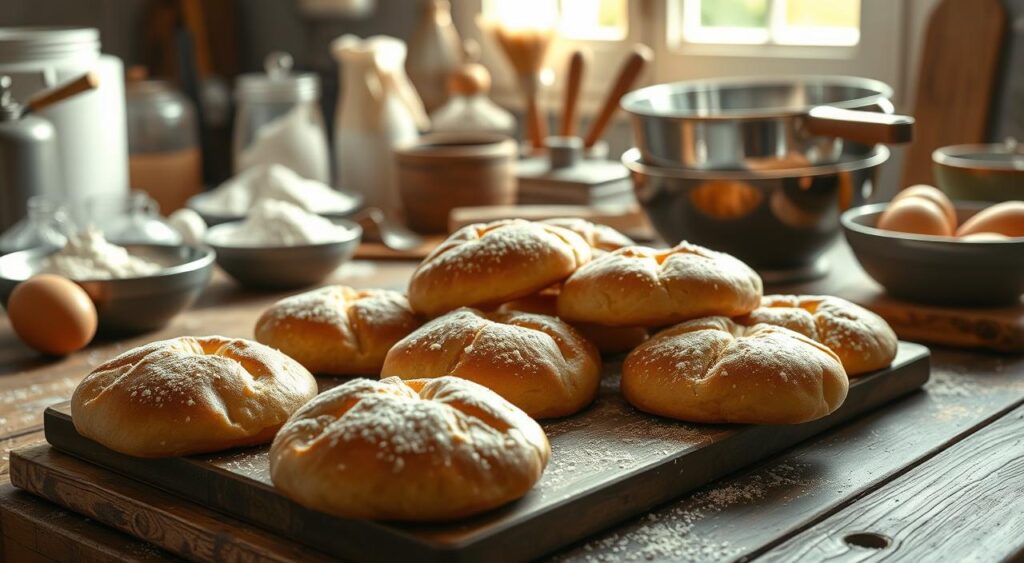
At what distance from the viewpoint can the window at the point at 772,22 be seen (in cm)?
259

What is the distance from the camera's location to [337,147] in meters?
2.34

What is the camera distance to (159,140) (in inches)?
106

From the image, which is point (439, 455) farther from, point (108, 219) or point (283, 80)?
point (283, 80)

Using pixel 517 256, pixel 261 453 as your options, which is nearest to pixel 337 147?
pixel 517 256

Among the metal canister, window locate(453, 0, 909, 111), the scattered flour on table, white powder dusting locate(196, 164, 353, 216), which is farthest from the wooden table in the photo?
window locate(453, 0, 909, 111)

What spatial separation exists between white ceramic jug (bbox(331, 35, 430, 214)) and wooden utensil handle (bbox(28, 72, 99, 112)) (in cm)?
63

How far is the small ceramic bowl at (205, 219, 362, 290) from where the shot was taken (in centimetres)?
173

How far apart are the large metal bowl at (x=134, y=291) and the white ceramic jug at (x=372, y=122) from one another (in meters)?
0.72

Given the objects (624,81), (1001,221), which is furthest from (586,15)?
(1001,221)

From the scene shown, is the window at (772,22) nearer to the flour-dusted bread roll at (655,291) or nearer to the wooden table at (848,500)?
the wooden table at (848,500)

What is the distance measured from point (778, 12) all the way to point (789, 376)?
5.84 feet

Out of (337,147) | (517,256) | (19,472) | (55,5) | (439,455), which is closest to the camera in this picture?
(439,455)

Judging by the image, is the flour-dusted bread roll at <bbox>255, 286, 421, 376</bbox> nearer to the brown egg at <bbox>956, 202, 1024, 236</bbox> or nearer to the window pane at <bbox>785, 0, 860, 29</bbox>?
the brown egg at <bbox>956, 202, 1024, 236</bbox>

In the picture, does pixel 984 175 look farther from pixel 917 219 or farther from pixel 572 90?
pixel 572 90
